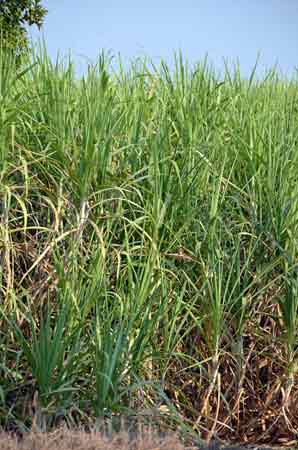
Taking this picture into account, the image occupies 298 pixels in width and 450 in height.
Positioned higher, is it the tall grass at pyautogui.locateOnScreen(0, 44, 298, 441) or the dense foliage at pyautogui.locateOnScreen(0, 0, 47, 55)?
the dense foliage at pyautogui.locateOnScreen(0, 0, 47, 55)

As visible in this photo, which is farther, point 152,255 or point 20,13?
point 20,13

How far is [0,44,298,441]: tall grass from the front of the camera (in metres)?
3.68

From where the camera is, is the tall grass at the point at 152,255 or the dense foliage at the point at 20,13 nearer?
the tall grass at the point at 152,255

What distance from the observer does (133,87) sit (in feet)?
16.9

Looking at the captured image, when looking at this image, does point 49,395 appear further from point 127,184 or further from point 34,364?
point 127,184

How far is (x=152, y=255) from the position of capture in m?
3.89

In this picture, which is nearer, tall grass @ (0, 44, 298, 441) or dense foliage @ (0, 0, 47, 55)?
tall grass @ (0, 44, 298, 441)

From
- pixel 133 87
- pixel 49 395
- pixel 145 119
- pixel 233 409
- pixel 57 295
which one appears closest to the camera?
pixel 49 395

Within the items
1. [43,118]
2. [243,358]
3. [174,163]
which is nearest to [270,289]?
[243,358]

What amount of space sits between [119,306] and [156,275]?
0.24 meters

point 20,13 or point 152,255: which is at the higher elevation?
point 20,13

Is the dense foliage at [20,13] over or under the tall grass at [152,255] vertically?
over

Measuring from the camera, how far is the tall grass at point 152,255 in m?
3.68

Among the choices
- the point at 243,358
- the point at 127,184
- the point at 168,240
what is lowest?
the point at 243,358
